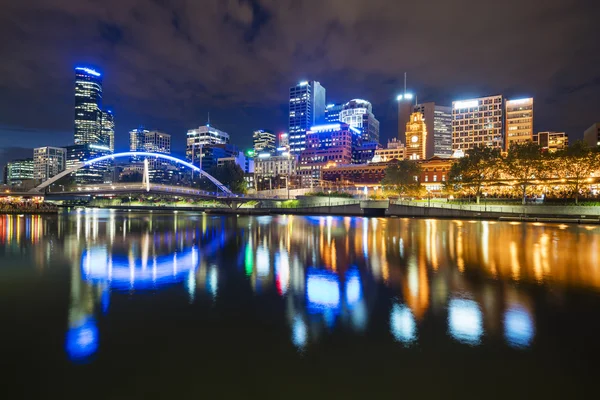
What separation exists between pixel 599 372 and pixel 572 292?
602 centimetres

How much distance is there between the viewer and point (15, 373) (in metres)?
5.86

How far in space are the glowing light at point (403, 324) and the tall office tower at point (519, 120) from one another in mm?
197988

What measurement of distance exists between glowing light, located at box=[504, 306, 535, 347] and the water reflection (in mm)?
26

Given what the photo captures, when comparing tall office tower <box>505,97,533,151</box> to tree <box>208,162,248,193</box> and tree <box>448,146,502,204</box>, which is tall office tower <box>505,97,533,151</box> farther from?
tree <box>208,162,248,193</box>

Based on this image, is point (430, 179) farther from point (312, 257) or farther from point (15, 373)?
point (15, 373)

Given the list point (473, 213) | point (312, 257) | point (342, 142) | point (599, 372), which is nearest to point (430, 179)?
point (342, 142)

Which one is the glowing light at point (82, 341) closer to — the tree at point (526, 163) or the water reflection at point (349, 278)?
the water reflection at point (349, 278)

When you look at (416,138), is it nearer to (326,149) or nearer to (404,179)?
(326,149)

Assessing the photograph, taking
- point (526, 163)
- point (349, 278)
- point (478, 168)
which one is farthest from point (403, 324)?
point (478, 168)

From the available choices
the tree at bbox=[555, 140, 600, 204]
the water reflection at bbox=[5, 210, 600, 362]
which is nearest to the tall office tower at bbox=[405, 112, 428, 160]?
the tree at bbox=[555, 140, 600, 204]

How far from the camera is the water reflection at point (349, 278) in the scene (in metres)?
7.86

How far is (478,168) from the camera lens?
71.5m

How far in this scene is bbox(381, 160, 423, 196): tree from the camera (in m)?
88.3

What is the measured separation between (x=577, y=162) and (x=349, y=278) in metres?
64.2
